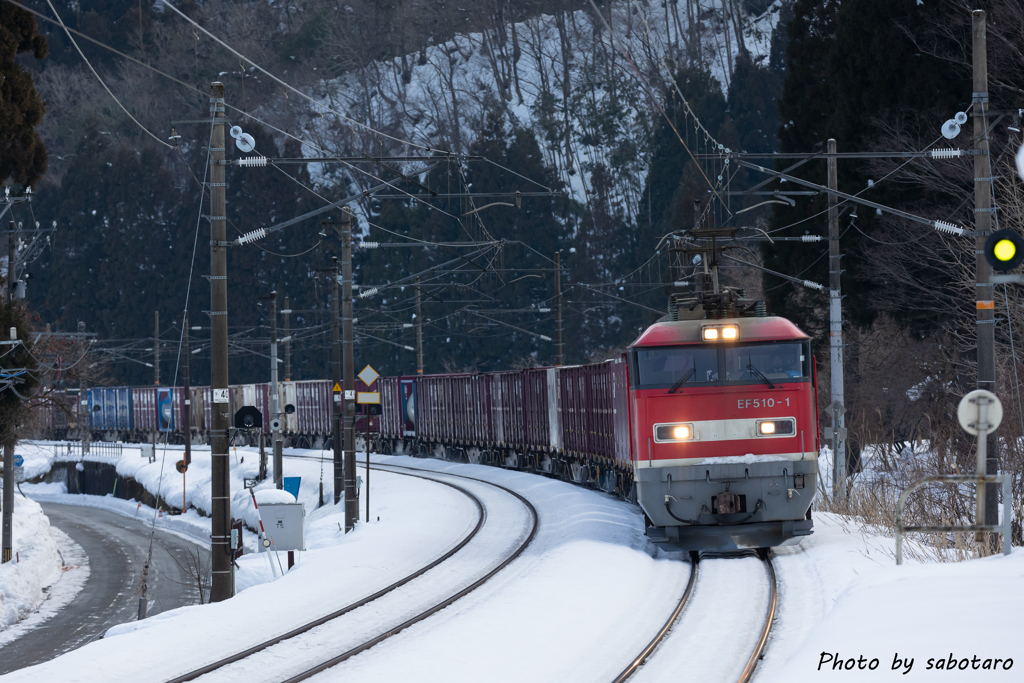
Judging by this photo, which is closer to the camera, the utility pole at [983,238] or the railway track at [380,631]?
the railway track at [380,631]

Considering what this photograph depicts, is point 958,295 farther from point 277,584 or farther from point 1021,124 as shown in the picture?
point 277,584

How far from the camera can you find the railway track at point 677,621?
9.97m

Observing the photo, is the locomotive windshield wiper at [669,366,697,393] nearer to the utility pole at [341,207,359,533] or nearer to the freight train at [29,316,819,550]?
the freight train at [29,316,819,550]

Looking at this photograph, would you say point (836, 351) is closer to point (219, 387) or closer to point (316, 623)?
point (219, 387)

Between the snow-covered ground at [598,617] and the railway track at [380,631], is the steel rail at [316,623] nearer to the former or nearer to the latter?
the railway track at [380,631]

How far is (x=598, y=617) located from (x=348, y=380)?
1401cm

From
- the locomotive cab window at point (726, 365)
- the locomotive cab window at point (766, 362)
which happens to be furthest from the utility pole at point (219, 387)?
the locomotive cab window at point (766, 362)

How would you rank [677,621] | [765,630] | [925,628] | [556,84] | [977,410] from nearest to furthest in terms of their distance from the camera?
[925,628], [765,630], [977,410], [677,621], [556,84]

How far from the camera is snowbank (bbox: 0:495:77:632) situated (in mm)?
28406

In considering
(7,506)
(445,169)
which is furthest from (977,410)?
(445,169)

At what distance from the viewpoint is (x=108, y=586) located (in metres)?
32.9

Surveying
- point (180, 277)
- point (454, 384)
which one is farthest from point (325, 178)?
point (454, 384)

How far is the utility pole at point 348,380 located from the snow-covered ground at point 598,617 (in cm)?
517

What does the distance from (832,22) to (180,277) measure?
203 ft
